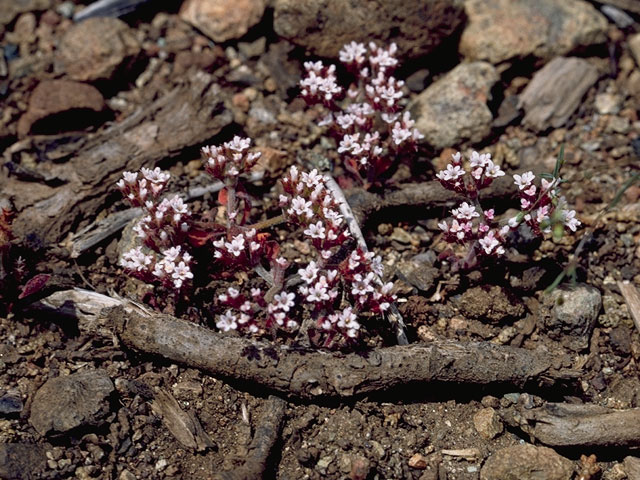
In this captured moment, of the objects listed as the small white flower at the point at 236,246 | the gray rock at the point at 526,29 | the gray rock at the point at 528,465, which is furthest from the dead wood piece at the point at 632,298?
the small white flower at the point at 236,246

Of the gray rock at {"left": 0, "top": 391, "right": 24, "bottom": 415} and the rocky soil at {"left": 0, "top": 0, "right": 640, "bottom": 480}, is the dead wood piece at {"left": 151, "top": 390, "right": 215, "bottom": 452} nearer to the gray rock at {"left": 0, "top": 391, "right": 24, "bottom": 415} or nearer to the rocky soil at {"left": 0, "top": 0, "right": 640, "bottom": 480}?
the rocky soil at {"left": 0, "top": 0, "right": 640, "bottom": 480}

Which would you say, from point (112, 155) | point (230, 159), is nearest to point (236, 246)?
point (230, 159)

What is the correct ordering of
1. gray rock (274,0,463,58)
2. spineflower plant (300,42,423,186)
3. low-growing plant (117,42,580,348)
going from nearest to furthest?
low-growing plant (117,42,580,348) < spineflower plant (300,42,423,186) < gray rock (274,0,463,58)

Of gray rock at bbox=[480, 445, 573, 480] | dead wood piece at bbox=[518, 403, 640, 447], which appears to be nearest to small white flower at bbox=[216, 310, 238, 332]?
gray rock at bbox=[480, 445, 573, 480]

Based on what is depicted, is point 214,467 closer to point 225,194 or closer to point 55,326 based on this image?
point 55,326

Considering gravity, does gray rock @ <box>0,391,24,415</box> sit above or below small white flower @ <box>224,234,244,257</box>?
below

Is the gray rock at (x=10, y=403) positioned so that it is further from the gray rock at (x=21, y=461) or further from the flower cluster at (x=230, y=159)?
the flower cluster at (x=230, y=159)

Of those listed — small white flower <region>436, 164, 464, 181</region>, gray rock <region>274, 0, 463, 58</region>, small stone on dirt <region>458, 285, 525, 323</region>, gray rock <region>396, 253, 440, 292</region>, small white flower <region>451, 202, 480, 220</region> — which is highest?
gray rock <region>274, 0, 463, 58</region>
